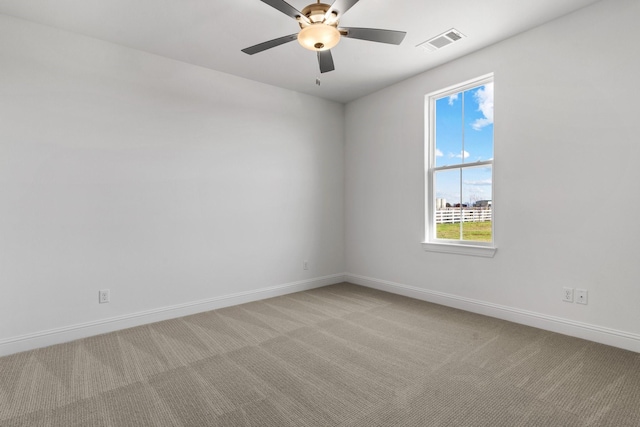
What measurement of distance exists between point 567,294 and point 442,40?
2619 millimetres

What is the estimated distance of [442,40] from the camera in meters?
3.11

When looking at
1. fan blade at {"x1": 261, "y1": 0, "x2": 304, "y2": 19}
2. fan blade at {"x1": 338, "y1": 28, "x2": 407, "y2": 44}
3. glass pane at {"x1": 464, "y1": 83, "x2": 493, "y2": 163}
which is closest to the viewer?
fan blade at {"x1": 261, "y1": 0, "x2": 304, "y2": 19}

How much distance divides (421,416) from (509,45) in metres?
3.38

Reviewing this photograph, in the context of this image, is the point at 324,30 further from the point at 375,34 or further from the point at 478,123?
the point at 478,123

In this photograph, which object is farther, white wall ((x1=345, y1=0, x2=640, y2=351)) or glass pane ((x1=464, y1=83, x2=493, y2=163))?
glass pane ((x1=464, y1=83, x2=493, y2=163))

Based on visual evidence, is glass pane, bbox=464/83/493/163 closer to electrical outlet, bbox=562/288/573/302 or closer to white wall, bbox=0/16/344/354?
electrical outlet, bbox=562/288/573/302

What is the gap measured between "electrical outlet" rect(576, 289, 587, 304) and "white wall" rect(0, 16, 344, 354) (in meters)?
3.03

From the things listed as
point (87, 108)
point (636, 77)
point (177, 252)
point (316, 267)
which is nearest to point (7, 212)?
point (87, 108)

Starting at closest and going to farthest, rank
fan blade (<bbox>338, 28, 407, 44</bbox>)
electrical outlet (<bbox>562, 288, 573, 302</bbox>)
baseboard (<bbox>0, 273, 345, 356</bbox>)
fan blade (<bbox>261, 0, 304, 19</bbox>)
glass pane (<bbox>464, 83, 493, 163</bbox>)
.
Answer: fan blade (<bbox>261, 0, 304, 19</bbox>) → fan blade (<bbox>338, 28, 407, 44</bbox>) → baseboard (<bbox>0, 273, 345, 356</bbox>) → electrical outlet (<bbox>562, 288, 573, 302</bbox>) → glass pane (<bbox>464, 83, 493, 163</bbox>)

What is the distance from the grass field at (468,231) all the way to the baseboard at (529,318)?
0.68 metres

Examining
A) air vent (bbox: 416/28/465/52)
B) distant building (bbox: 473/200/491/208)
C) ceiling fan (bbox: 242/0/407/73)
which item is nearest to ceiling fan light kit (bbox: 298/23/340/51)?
ceiling fan (bbox: 242/0/407/73)

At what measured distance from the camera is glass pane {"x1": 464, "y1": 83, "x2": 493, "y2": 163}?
11.3 ft

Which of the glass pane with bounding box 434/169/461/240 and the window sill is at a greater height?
the glass pane with bounding box 434/169/461/240

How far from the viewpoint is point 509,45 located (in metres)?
3.15
